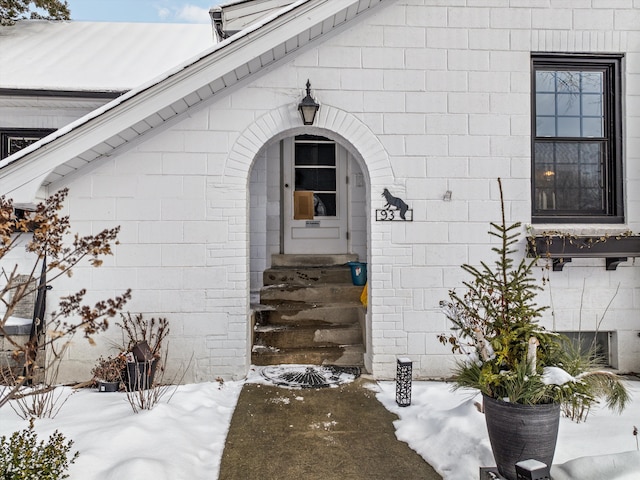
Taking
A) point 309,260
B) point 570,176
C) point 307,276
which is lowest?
point 307,276

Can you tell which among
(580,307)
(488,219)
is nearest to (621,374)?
(580,307)

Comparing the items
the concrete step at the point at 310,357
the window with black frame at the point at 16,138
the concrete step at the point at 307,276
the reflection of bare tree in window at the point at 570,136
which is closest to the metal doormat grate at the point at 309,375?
the concrete step at the point at 310,357

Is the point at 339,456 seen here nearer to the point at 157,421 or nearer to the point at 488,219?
the point at 157,421

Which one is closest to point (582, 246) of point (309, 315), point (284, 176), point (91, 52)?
point (309, 315)

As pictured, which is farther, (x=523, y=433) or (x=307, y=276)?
(x=307, y=276)

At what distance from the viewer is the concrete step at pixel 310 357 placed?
5145mm

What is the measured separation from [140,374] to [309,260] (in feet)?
11.4

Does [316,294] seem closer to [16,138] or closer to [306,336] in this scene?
[306,336]

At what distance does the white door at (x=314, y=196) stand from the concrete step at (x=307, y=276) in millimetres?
738

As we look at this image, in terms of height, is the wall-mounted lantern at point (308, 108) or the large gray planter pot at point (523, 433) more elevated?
the wall-mounted lantern at point (308, 108)

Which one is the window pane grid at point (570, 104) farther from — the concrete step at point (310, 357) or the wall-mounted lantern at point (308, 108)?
the concrete step at point (310, 357)

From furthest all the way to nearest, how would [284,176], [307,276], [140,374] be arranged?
[284,176] → [307,276] → [140,374]

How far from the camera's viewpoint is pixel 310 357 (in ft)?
16.9

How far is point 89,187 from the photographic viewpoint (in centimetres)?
459
